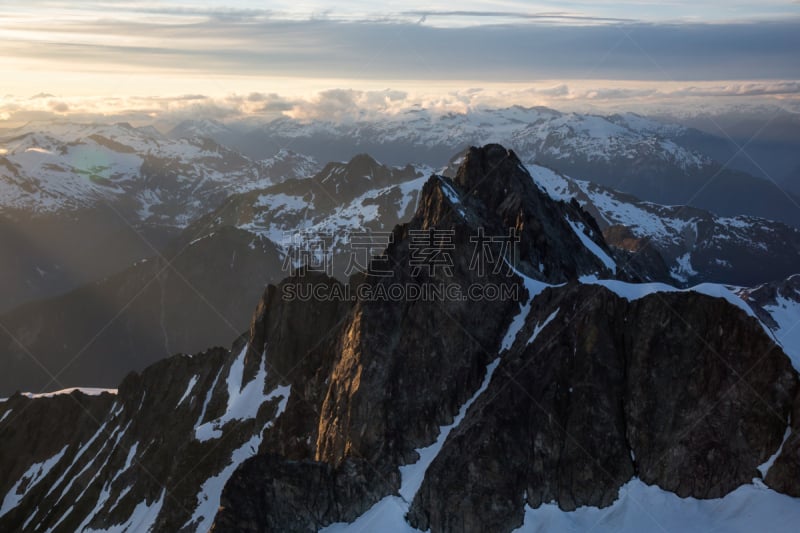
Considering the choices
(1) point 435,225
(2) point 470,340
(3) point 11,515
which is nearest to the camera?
(2) point 470,340

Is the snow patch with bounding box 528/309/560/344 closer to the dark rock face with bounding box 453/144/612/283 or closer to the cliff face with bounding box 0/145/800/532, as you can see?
the cliff face with bounding box 0/145/800/532

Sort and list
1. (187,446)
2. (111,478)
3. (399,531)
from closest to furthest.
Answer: (399,531)
(187,446)
(111,478)

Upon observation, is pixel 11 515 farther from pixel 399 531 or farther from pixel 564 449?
pixel 564 449

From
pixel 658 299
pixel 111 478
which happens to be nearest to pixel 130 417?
pixel 111 478

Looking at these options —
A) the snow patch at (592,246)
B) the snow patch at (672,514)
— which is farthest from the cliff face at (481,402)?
the snow patch at (592,246)

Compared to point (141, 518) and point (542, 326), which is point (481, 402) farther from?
point (141, 518)

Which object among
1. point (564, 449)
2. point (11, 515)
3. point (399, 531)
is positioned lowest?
point (11, 515)

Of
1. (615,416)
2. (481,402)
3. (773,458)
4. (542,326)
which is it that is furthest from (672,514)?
(542,326)

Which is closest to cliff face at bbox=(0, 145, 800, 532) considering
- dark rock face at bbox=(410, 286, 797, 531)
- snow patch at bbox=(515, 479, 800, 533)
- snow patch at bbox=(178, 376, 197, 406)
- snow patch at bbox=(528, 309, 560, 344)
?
dark rock face at bbox=(410, 286, 797, 531)
